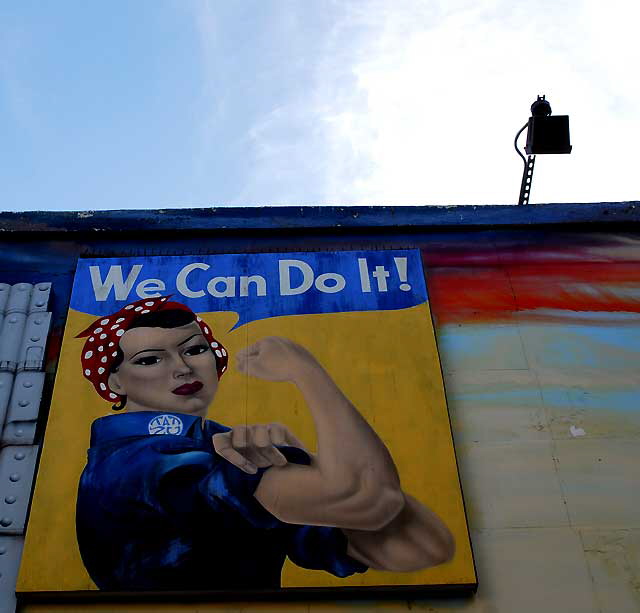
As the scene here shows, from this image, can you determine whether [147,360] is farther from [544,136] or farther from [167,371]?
[544,136]

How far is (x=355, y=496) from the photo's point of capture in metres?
8.34

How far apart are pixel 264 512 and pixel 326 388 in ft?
5.07

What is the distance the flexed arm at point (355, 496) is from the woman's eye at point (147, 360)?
65.4 inches

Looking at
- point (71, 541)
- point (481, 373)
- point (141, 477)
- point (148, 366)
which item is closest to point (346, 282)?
point (481, 373)

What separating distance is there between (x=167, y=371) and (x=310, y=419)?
5.41ft

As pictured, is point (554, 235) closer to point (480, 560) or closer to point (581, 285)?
point (581, 285)

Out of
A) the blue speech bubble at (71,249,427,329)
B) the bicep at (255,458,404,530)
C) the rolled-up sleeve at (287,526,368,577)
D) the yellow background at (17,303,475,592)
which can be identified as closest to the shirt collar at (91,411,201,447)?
the yellow background at (17,303,475,592)

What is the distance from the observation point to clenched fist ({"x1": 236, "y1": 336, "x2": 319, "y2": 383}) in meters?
9.19

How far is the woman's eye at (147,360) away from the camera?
923cm

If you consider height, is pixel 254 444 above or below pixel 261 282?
below

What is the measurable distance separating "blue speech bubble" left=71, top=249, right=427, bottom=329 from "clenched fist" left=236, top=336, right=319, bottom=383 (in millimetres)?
412

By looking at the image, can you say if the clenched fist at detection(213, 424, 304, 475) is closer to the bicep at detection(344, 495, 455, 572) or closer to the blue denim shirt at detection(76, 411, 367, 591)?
the blue denim shirt at detection(76, 411, 367, 591)

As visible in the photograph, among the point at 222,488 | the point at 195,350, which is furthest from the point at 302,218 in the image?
the point at 222,488

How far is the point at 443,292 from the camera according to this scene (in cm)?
1015
